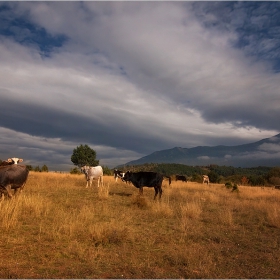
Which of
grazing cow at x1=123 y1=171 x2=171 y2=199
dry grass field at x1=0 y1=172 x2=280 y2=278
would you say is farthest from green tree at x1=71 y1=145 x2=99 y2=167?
dry grass field at x1=0 y1=172 x2=280 y2=278

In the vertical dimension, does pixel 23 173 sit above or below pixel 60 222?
above

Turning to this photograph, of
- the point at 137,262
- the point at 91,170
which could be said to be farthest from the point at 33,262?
the point at 91,170

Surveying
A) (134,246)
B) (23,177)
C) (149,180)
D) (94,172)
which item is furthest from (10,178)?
(94,172)

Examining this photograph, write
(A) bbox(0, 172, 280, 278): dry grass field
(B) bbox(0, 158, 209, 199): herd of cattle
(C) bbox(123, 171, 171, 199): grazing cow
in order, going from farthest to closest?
(C) bbox(123, 171, 171, 199): grazing cow, (B) bbox(0, 158, 209, 199): herd of cattle, (A) bbox(0, 172, 280, 278): dry grass field

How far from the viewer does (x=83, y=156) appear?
190 ft

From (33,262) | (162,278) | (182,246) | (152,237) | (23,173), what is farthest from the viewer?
(23,173)

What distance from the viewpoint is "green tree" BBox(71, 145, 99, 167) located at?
58.4 m

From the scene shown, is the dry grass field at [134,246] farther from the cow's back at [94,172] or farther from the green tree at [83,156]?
the green tree at [83,156]

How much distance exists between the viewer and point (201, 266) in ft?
18.7

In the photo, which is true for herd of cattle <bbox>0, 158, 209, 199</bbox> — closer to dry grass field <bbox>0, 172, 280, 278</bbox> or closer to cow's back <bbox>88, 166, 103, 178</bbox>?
cow's back <bbox>88, 166, 103, 178</bbox>

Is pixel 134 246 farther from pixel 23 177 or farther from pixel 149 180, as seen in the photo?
pixel 149 180

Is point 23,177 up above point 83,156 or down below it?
below

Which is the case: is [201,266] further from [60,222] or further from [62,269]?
[60,222]

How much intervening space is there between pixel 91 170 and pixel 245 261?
16.1 m
